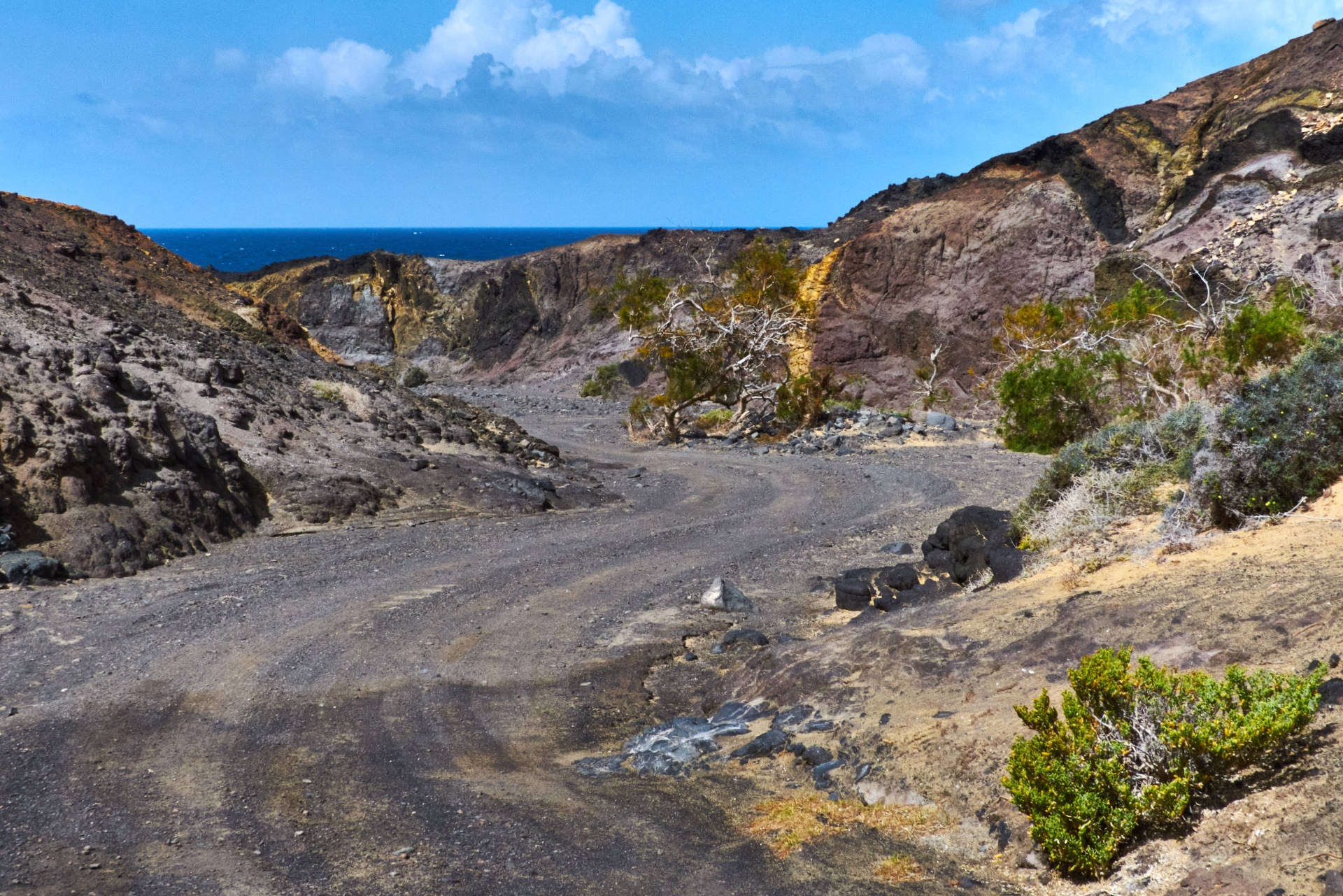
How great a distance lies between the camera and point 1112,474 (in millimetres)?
8781

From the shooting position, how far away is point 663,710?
780cm

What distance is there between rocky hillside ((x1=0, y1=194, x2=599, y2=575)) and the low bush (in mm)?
8835

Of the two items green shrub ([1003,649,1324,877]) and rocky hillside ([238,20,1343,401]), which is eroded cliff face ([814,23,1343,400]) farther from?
green shrub ([1003,649,1324,877])

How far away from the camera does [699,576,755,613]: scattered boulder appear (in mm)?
10508

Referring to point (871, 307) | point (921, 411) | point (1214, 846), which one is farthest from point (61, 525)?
point (871, 307)

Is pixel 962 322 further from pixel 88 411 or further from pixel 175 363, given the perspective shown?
pixel 88 411

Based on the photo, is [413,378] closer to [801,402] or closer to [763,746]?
[801,402]

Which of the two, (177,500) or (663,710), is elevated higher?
(177,500)

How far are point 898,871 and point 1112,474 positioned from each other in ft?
17.9

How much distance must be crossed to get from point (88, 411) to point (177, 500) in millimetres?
1967

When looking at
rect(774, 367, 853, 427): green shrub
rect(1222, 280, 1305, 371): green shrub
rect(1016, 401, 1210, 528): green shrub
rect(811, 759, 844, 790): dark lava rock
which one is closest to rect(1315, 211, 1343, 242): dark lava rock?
rect(1222, 280, 1305, 371): green shrub

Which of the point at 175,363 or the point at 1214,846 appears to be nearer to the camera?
the point at 1214,846

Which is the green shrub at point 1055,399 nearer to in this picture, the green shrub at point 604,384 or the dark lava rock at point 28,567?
the dark lava rock at point 28,567

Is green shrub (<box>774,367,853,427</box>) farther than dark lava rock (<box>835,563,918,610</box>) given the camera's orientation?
Yes
